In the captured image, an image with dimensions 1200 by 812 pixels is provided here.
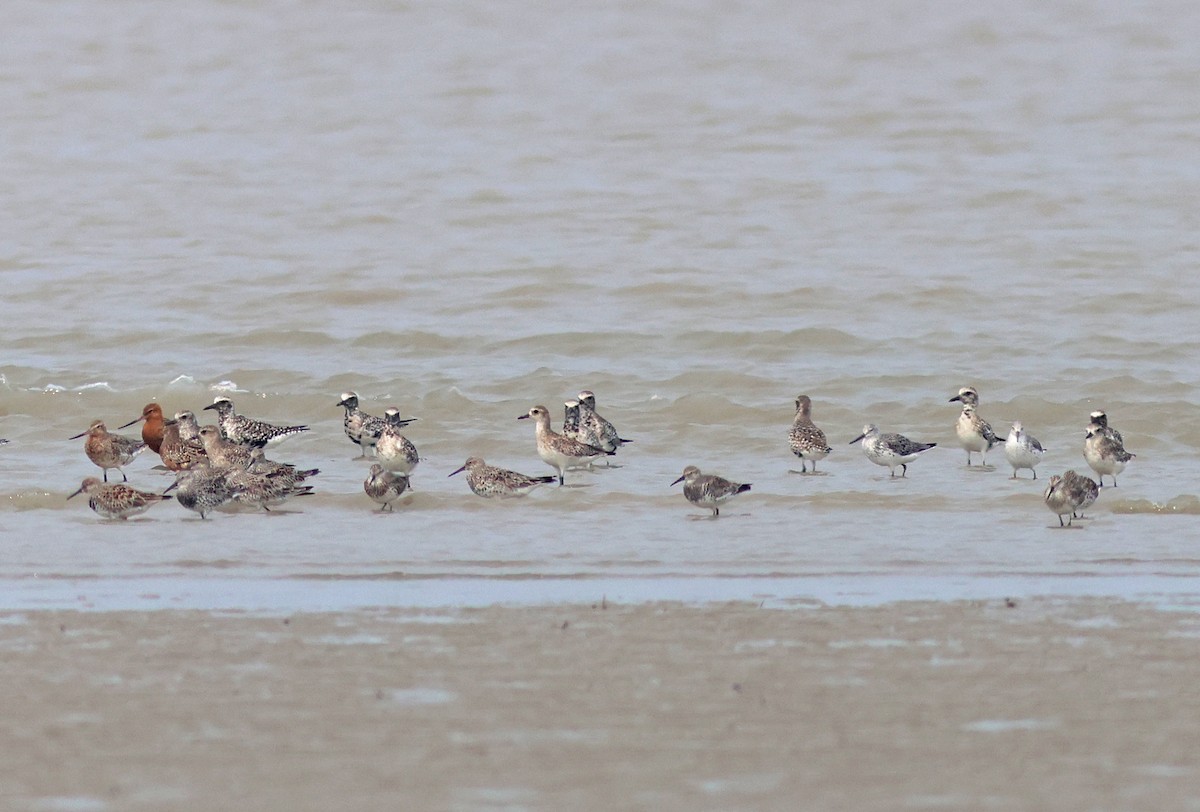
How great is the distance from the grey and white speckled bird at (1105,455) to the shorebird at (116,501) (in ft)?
25.1

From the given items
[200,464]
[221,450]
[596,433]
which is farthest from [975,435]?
[200,464]

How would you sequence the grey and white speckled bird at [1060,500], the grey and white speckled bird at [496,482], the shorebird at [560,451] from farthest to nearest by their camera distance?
the shorebird at [560,451] → the grey and white speckled bird at [496,482] → the grey and white speckled bird at [1060,500]

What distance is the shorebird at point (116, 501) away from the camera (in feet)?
44.7

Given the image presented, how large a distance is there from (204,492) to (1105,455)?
24.1 ft

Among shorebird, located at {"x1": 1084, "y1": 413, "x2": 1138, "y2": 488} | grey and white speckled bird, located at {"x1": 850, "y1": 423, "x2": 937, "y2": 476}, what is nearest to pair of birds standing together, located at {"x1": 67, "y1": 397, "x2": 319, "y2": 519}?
grey and white speckled bird, located at {"x1": 850, "y1": 423, "x2": 937, "y2": 476}

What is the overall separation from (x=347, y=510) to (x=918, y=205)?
19.4m

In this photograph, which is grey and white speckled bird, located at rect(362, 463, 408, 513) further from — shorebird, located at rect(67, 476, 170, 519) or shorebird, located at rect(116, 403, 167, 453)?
shorebird, located at rect(116, 403, 167, 453)

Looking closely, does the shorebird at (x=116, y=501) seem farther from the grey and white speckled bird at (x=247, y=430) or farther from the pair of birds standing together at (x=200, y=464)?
the grey and white speckled bird at (x=247, y=430)

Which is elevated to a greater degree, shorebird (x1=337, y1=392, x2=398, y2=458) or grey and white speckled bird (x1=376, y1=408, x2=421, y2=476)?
shorebird (x1=337, y1=392, x2=398, y2=458)

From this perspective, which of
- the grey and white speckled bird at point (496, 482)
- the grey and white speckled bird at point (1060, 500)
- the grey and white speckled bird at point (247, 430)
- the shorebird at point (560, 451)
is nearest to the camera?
the grey and white speckled bird at point (1060, 500)

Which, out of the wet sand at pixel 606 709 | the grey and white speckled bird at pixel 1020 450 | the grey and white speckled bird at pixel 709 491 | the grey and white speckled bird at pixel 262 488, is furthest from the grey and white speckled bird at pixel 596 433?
the wet sand at pixel 606 709

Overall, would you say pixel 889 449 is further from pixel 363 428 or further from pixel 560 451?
pixel 363 428

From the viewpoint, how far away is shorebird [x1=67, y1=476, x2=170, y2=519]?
13617 mm

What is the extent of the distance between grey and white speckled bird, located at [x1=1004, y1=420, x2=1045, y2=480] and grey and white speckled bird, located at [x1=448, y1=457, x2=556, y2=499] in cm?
417
